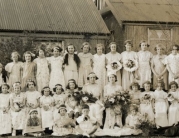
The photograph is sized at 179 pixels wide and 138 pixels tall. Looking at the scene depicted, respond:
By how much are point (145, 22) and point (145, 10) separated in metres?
0.83

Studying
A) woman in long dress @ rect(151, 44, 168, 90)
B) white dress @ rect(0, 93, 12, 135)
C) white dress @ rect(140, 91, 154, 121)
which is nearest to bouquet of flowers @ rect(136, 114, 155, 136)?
white dress @ rect(140, 91, 154, 121)

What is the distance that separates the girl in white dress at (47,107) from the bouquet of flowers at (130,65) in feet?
6.38

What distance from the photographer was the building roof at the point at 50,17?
17.2 metres

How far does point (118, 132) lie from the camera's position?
9.46m

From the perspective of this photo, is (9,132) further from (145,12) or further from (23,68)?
(145,12)

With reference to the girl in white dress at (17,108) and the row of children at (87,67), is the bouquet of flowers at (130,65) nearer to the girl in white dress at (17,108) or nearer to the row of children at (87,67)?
the row of children at (87,67)

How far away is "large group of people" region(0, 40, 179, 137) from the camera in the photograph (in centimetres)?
959

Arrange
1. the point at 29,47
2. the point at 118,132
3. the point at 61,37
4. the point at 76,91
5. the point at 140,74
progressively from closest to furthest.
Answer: the point at 118,132, the point at 76,91, the point at 140,74, the point at 29,47, the point at 61,37

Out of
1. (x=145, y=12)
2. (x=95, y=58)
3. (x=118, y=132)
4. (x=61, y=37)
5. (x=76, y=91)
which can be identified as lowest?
(x=118, y=132)

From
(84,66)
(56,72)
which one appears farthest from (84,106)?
(84,66)

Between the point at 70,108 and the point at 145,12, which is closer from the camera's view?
the point at 70,108

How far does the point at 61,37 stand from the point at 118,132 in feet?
27.5

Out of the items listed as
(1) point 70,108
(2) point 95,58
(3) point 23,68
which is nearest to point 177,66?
(2) point 95,58

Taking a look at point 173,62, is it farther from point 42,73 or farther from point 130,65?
point 42,73
